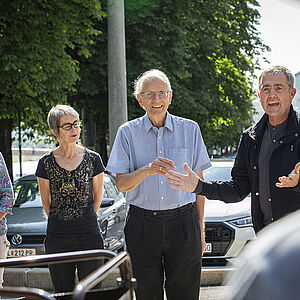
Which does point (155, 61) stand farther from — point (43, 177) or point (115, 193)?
point (43, 177)

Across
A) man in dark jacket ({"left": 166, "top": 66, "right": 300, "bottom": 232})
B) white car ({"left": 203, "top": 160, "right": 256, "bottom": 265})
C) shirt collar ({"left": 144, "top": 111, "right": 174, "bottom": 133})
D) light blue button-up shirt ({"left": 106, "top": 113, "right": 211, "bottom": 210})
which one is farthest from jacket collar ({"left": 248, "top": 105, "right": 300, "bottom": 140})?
white car ({"left": 203, "top": 160, "right": 256, "bottom": 265})

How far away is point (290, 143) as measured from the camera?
10.1ft

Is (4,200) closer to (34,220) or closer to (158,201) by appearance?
(158,201)

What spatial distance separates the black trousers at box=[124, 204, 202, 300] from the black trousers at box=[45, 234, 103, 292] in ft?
1.70

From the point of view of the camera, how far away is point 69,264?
12.7 feet

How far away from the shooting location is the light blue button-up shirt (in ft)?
11.5

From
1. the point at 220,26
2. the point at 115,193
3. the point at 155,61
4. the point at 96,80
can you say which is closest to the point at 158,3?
the point at 155,61

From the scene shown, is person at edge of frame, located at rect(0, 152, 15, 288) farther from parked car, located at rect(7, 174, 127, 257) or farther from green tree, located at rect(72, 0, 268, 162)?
green tree, located at rect(72, 0, 268, 162)

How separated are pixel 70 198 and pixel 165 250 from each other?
38.7 inches

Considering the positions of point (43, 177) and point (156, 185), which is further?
point (43, 177)

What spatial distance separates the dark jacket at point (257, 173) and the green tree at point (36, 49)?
8016 millimetres

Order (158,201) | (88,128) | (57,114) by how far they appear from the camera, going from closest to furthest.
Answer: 1. (158,201)
2. (57,114)
3. (88,128)

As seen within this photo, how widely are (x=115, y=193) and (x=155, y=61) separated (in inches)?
300

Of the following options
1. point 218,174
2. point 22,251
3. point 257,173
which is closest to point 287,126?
point 257,173
